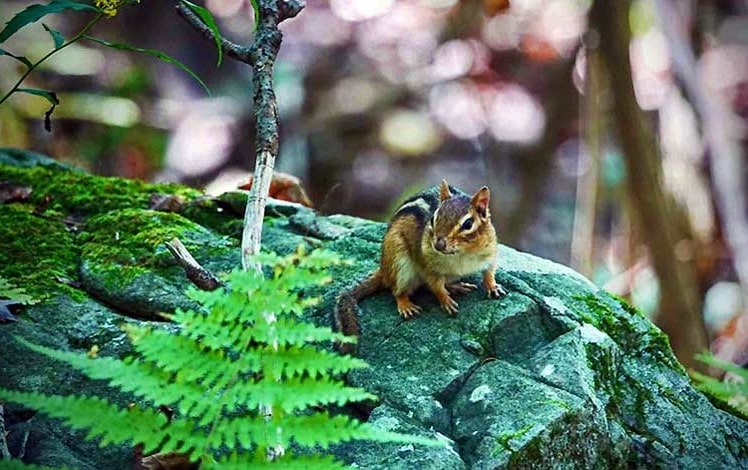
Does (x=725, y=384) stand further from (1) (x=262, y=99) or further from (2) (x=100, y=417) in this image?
(2) (x=100, y=417)

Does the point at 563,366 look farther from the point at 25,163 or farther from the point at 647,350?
the point at 25,163

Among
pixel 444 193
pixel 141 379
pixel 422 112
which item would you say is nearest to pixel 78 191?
pixel 444 193

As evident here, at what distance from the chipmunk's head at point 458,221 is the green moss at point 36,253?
4.64 feet

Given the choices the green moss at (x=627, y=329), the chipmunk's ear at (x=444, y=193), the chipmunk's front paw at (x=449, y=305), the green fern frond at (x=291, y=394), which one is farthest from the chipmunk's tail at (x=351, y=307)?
the green fern frond at (x=291, y=394)

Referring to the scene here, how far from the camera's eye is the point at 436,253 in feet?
12.3

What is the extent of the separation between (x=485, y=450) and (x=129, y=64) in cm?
730

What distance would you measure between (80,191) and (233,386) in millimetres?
2674

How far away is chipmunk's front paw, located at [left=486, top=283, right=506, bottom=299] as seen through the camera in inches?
137

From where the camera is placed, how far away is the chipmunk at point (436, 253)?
3.54 m

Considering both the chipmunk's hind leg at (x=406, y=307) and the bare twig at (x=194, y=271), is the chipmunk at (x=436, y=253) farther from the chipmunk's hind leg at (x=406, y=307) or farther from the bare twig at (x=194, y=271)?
the bare twig at (x=194, y=271)

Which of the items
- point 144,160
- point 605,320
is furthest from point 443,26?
point 605,320

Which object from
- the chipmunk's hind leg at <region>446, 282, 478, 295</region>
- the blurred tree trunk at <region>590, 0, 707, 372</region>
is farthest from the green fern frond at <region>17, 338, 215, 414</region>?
the blurred tree trunk at <region>590, 0, 707, 372</region>

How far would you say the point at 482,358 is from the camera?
10.3ft

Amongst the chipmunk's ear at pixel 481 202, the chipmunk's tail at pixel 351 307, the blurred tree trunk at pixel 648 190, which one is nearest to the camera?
the chipmunk's tail at pixel 351 307
